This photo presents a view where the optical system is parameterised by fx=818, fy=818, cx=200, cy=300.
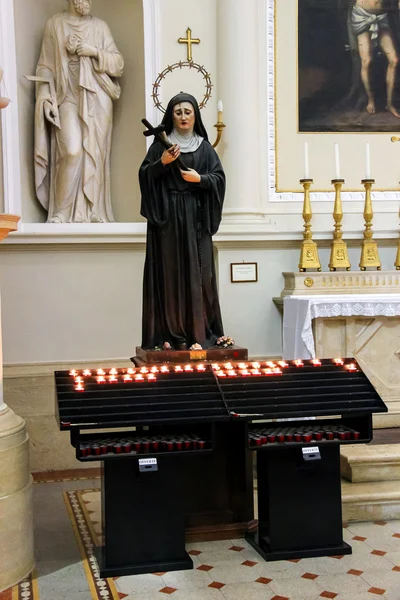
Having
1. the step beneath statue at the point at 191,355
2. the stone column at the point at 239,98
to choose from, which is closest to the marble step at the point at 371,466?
the step beneath statue at the point at 191,355

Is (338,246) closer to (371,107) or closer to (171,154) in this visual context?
(371,107)

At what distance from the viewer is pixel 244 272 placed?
24.2ft

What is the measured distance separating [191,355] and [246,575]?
158 centimetres

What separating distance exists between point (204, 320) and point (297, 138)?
2608 millimetres

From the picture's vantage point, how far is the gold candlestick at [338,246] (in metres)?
7.30

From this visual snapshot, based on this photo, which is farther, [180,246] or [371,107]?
[371,107]

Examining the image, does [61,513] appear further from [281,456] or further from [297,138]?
[297,138]

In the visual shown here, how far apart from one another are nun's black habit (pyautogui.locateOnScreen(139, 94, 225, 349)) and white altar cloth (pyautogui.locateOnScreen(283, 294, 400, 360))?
110cm

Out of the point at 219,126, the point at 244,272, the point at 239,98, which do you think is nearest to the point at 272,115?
the point at 239,98

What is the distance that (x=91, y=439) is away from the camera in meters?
4.73

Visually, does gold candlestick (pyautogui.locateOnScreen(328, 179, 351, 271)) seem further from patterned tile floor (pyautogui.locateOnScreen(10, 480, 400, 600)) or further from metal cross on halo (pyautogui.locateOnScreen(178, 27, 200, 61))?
patterned tile floor (pyautogui.locateOnScreen(10, 480, 400, 600))

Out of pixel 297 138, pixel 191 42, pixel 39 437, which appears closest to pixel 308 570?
pixel 39 437

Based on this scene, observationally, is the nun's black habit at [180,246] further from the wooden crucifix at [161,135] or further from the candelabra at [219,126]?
the candelabra at [219,126]

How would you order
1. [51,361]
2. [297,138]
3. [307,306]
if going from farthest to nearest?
[297,138] < [51,361] < [307,306]
